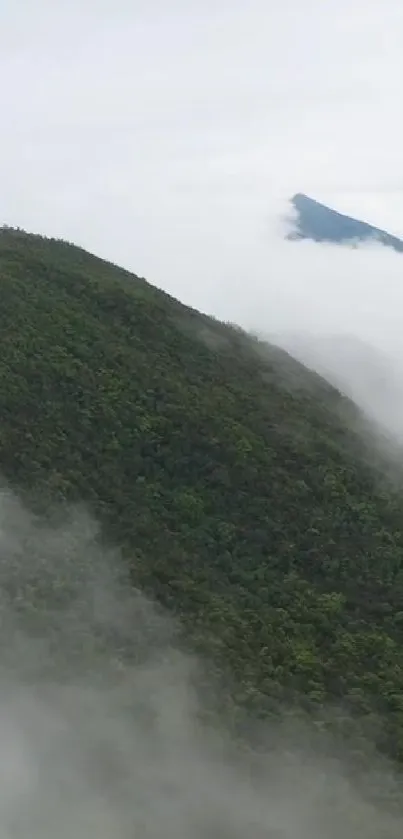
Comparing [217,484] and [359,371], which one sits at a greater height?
[359,371]

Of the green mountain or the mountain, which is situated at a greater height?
the mountain

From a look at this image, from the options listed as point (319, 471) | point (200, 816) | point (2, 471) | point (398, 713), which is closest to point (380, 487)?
point (319, 471)

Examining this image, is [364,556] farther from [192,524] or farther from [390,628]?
[192,524]

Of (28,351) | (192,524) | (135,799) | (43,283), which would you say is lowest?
(135,799)

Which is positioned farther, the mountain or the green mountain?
the mountain

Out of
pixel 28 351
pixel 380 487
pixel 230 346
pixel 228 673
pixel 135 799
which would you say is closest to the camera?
pixel 135 799

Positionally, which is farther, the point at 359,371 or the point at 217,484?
the point at 359,371

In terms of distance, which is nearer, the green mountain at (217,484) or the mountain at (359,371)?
Answer: the green mountain at (217,484)

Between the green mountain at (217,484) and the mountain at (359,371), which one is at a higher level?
→ the mountain at (359,371)
